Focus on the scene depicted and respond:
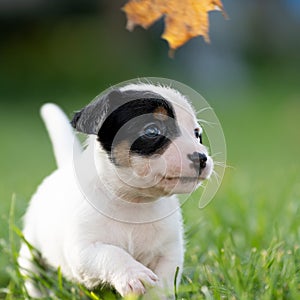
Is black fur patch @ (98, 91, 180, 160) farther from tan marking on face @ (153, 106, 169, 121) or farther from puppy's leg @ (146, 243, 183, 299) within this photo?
puppy's leg @ (146, 243, 183, 299)

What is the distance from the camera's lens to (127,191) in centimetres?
240

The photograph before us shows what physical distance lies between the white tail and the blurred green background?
4.47 metres

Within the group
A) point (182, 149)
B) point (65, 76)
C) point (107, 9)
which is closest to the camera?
point (182, 149)

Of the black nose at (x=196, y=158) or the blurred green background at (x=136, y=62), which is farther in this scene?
the blurred green background at (x=136, y=62)

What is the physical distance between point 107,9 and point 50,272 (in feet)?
32.6

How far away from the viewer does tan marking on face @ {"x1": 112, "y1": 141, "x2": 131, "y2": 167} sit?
2277mm

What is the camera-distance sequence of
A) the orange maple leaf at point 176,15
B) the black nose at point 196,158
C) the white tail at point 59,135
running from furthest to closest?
the white tail at point 59,135 → the orange maple leaf at point 176,15 → the black nose at point 196,158

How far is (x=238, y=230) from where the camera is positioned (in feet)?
12.0

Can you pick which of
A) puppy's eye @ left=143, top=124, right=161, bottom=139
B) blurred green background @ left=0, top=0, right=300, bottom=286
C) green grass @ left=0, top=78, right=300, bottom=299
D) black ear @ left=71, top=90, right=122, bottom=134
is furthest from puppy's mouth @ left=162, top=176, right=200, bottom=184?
blurred green background @ left=0, top=0, right=300, bottom=286

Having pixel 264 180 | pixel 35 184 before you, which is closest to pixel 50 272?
pixel 35 184

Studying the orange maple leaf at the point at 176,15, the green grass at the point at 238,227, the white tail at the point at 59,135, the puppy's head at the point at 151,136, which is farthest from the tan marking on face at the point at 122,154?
the white tail at the point at 59,135

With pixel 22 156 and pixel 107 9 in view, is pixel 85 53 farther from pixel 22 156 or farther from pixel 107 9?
pixel 22 156

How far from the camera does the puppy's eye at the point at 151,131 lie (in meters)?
2.22

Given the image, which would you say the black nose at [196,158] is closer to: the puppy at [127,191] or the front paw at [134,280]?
the puppy at [127,191]
